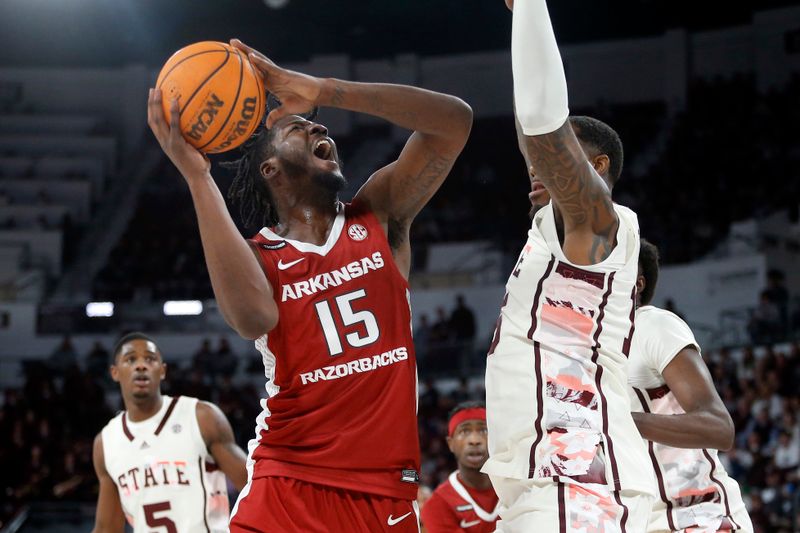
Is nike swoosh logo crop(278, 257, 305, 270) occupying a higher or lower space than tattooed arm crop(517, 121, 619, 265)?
lower

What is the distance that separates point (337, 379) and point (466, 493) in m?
2.36

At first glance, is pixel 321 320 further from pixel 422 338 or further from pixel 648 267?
pixel 422 338

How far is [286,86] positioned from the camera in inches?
130

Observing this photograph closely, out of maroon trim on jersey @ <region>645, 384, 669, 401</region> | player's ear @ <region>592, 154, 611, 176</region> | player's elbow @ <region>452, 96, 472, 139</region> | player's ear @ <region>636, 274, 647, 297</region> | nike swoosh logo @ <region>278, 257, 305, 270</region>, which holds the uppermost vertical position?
player's elbow @ <region>452, 96, 472, 139</region>

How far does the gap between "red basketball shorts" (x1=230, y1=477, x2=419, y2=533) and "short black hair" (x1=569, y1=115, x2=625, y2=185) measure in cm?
128

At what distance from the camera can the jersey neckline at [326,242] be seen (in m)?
3.48

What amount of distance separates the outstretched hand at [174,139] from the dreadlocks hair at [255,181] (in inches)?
23.3

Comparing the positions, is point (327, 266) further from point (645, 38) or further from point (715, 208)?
point (645, 38)

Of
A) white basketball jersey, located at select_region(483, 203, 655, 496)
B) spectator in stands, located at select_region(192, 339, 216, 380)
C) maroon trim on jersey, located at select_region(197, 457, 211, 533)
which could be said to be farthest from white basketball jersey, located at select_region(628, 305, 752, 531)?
spectator in stands, located at select_region(192, 339, 216, 380)

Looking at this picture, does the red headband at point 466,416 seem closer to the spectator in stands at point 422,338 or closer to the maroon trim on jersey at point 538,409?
→ the maroon trim on jersey at point 538,409

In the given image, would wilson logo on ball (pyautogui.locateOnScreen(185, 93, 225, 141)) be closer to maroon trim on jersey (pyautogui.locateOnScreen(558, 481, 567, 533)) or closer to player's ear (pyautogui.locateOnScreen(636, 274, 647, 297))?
maroon trim on jersey (pyautogui.locateOnScreen(558, 481, 567, 533))

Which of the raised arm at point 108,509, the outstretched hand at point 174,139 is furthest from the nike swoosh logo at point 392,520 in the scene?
the raised arm at point 108,509

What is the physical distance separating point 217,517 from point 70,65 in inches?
832

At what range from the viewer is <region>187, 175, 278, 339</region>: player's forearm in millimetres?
Answer: 3053
